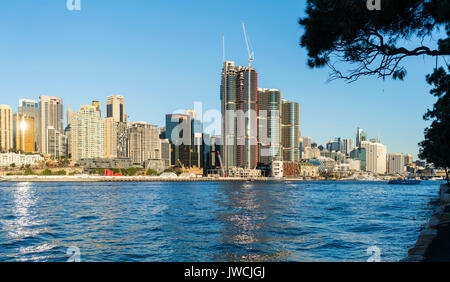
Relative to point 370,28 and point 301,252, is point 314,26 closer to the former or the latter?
point 370,28

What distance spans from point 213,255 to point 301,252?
4.65m

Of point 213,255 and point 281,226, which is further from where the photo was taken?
point 281,226

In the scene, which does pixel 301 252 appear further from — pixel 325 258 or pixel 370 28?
pixel 370 28

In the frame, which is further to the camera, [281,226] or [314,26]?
[281,226]

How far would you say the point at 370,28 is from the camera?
40.7 feet

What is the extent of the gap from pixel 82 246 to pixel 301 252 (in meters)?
12.7
